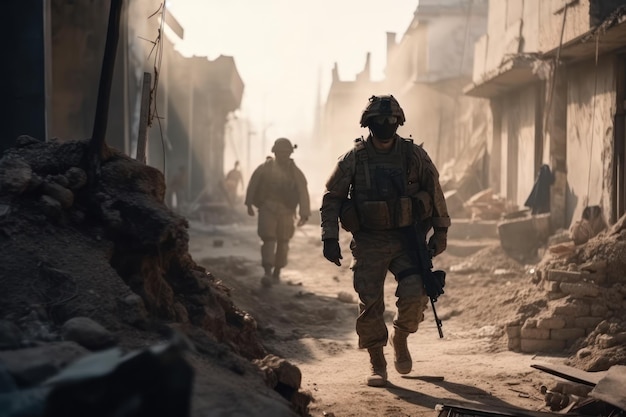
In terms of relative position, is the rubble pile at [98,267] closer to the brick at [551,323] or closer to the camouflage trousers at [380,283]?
the camouflage trousers at [380,283]

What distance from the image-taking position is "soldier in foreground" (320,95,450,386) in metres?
5.46

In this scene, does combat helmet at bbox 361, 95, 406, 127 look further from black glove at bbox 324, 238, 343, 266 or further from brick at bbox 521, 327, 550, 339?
brick at bbox 521, 327, 550, 339

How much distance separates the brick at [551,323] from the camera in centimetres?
656

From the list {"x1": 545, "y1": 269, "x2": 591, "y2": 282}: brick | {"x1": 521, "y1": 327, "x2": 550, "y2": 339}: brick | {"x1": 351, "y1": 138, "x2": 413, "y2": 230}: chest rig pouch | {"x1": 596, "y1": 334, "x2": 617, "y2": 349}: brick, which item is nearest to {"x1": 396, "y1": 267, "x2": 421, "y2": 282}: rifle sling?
{"x1": 351, "y1": 138, "x2": 413, "y2": 230}: chest rig pouch

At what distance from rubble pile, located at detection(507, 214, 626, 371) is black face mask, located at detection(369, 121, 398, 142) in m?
2.14

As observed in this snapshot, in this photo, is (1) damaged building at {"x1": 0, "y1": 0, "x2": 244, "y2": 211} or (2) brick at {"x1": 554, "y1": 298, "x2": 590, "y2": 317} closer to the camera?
(2) brick at {"x1": 554, "y1": 298, "x2": 590, "y2": 317}

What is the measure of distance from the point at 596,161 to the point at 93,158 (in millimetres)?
8064

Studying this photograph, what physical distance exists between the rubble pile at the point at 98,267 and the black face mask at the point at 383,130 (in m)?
1.51

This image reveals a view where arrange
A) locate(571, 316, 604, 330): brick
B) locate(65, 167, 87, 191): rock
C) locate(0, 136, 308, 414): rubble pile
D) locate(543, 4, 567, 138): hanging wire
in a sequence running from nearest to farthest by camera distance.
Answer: locate(0, 136, 308, 414): rubble pile → locate(65, 167, 87, 191): rock → locate(571, 316, 604, 330): brick → locate(543, 4, 567, 138): hanging wire

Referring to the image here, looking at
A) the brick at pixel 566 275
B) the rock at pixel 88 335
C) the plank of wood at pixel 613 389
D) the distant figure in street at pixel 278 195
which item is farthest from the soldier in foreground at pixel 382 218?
the distant figure in street at pixel 278 195

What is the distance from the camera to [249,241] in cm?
1628

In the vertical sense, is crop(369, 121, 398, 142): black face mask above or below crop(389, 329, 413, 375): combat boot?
above

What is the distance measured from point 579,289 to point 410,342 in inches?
62.2

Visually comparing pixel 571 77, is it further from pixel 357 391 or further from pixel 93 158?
pixel 93 158
